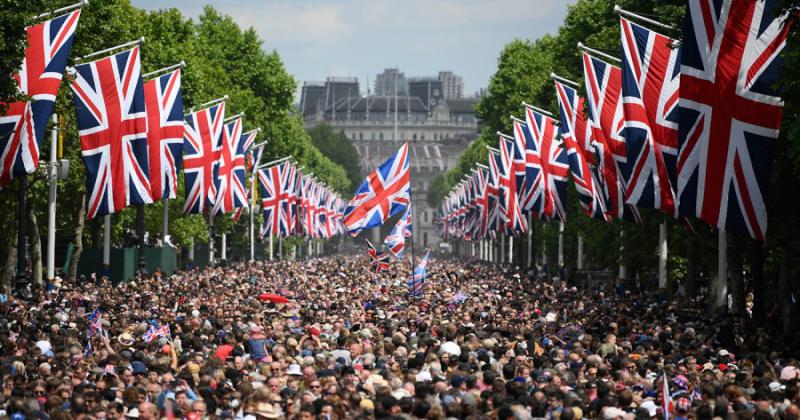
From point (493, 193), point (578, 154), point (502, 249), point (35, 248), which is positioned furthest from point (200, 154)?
point (502, 249)

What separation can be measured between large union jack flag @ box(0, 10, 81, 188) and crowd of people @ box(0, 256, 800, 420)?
380 cm

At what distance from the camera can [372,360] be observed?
987 inches

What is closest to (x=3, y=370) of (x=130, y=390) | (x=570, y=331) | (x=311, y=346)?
(x=130, y=390)

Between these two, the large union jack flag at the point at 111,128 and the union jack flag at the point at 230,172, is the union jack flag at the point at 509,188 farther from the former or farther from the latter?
the large union jack flag at the point at 111,128

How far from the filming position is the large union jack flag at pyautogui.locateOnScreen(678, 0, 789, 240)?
2412 centimetres

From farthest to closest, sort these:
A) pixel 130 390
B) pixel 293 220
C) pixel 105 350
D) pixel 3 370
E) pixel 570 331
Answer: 1. pixel 293 220
2. pixel 570 331
3. pixel 105 350
4. pixel 3 370
5. pixel 130 390

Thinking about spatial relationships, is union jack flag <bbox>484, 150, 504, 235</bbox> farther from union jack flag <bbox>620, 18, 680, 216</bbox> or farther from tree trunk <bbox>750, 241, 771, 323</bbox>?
union jack flag <bbox>620, 18, 680, 216</bbox>

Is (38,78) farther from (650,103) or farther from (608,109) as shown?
(608,109)

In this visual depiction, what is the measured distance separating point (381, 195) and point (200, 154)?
7172mm

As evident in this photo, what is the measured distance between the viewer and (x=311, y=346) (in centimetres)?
2733

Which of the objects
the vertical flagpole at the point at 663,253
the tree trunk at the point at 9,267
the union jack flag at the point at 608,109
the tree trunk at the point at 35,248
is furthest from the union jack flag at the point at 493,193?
the union jack flag at the point at 608,109

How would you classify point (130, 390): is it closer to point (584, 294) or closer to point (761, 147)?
point (761, 147)

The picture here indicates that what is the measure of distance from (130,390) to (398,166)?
101ft

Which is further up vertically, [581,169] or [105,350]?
[581,169]
